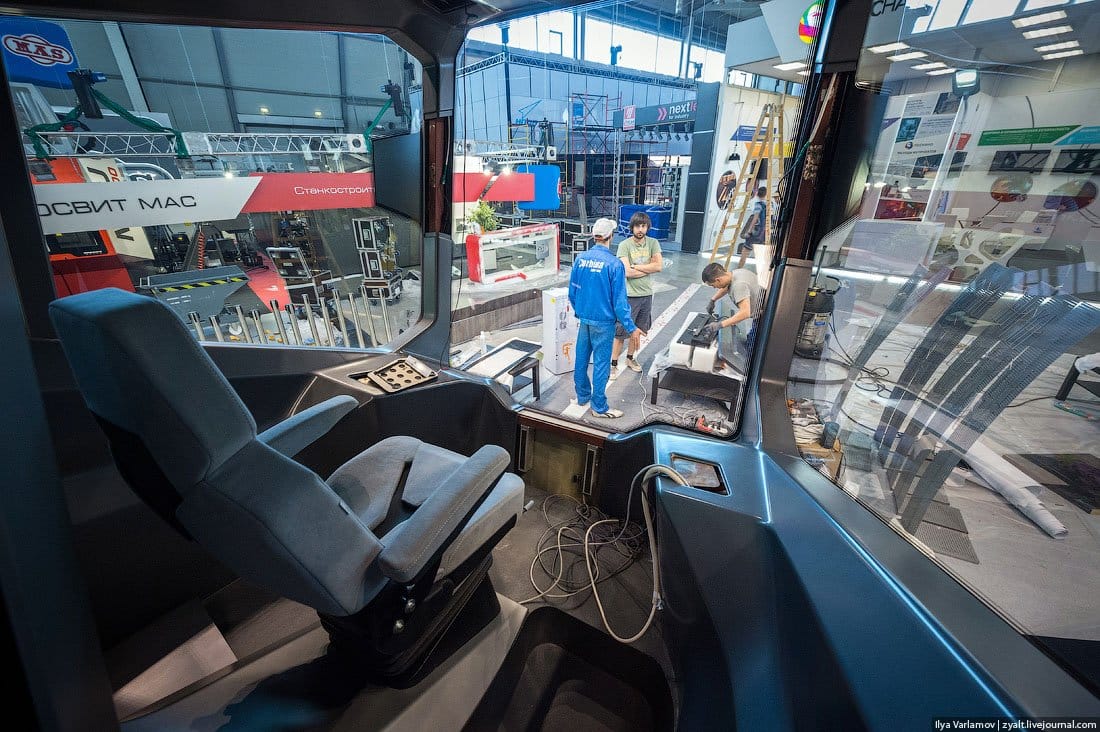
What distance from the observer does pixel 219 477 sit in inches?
27.7

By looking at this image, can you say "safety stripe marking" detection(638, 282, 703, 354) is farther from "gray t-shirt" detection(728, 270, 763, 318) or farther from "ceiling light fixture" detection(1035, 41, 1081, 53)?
"ceiling light fixture" detection(1035, 41, 1081, 53)

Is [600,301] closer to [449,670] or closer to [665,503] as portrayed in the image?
[665,503]

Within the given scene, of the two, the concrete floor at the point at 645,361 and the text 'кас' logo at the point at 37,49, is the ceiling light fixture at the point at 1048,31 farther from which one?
the text 'кас' logo at the point at 37,49

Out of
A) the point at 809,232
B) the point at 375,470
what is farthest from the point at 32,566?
the point at 809,232

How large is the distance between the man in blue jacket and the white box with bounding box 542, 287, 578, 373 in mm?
707

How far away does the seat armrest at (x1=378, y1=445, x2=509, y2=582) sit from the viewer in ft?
2.78

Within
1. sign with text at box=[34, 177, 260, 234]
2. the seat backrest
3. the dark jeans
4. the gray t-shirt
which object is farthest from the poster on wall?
sign with text at box=[34, 177, 260, 234]

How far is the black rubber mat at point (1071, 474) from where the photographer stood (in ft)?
6.27

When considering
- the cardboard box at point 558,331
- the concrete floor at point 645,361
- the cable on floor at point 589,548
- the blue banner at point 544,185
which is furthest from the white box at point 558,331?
the blue banner at point 544,185

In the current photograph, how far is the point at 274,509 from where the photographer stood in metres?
0.74

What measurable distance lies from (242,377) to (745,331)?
11.7 ft

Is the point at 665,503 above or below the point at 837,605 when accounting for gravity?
below

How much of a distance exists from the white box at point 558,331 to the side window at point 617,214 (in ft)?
0.07

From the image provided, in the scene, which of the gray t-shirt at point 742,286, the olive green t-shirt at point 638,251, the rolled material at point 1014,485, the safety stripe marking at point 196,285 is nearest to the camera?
the rolled material at point 1014,485
